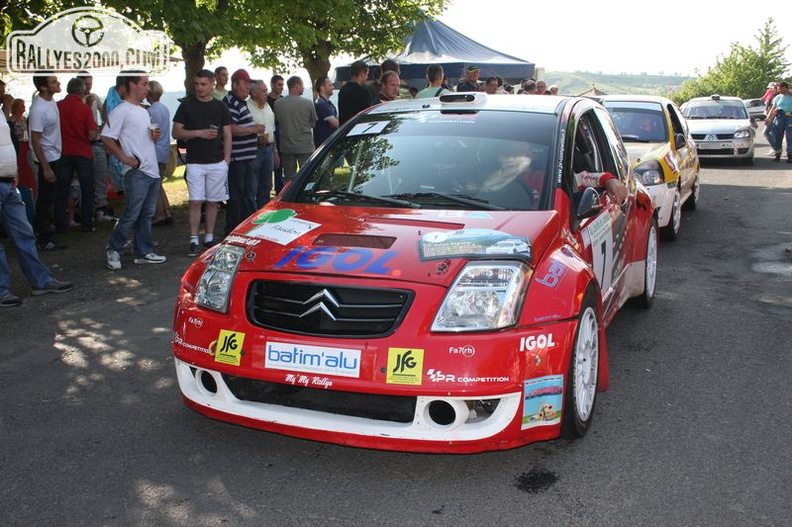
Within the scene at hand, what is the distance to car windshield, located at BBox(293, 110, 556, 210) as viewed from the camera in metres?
4.62

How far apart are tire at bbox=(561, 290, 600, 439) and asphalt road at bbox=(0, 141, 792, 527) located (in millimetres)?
124

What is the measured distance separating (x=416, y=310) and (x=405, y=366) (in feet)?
0.84

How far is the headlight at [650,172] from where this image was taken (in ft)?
30.7

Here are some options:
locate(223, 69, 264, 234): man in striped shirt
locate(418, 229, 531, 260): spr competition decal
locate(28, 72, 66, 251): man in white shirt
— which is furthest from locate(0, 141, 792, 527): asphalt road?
locate(223, 69, 264, 234): man in striped shirt

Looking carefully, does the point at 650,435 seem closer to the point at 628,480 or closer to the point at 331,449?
the point at 628,480

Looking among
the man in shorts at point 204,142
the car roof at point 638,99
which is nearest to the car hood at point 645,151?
the car roof at point 638,99

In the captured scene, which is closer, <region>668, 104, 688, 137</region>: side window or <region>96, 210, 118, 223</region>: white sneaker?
<region>668, 104, 688, 137</region>: side window

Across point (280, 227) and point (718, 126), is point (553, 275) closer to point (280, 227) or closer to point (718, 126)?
point (280, 227)

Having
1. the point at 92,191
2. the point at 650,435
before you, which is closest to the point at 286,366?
the point at 650,435

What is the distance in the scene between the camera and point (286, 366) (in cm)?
367

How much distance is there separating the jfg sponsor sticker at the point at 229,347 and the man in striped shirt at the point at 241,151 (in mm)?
6220

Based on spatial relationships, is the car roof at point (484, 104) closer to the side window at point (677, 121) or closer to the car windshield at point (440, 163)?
the car windshield at point (440, 163)

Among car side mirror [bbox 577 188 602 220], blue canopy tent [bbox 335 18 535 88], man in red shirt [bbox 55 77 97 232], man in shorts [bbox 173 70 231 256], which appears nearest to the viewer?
car side mirror [bbox 577 188 602 220]

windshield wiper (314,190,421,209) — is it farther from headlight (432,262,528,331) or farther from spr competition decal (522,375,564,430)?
spr competition decal (522,375,564,430)
